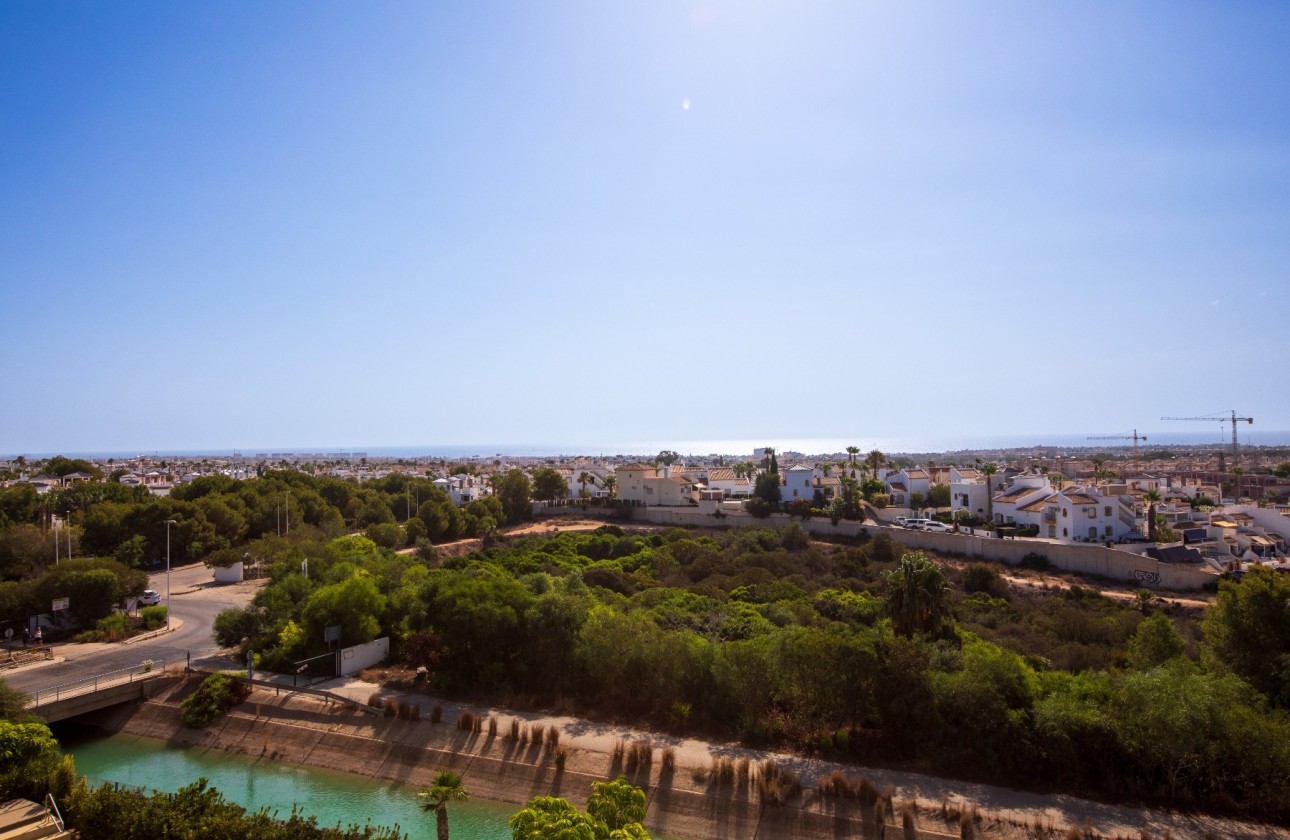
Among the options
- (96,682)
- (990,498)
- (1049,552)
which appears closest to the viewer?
(96,682)

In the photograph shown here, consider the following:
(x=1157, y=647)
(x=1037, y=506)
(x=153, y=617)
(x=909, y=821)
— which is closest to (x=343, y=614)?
(x=153, y=617)

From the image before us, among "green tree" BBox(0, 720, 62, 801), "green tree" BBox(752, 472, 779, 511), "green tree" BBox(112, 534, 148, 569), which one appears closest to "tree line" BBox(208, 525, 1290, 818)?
"green tree" BBox(0, 720, 62, 801)

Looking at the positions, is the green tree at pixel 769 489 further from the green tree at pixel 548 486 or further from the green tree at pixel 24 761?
the green tree at pixel 24 761

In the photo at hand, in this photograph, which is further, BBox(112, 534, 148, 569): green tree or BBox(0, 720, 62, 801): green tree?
BBox(112, 534, 148, 569): green tree

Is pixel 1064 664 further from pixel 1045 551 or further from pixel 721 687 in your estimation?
pixel 1045 551

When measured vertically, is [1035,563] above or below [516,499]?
below

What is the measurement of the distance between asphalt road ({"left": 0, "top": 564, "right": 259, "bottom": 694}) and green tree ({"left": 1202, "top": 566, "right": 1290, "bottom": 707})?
30.2 m

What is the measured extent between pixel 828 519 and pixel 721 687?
37.2m

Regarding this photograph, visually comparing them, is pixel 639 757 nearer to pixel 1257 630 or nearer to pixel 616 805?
pixel 616 805

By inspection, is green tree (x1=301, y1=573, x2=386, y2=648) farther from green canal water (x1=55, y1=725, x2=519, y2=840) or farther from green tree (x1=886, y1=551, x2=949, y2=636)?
green tree (x1=886, y1=551, x2=949, y2=636)

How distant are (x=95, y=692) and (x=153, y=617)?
8226 mm

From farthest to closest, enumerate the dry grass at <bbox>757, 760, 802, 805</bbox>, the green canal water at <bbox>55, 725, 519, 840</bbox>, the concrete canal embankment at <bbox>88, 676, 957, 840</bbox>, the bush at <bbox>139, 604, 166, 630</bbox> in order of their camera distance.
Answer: the bush at <bbox>139, 604, 166, 630</bbox> < the green canal water at <bbox>55, 725, 519, 840</bbox> < the dry grass at <bbox>757, 760, 802, 805</bbox> < the concrete canal embankment at <bbox>88, 676, 957, 840</bbox>

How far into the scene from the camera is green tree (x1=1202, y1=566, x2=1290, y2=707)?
1745 cm

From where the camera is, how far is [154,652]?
26.1m
